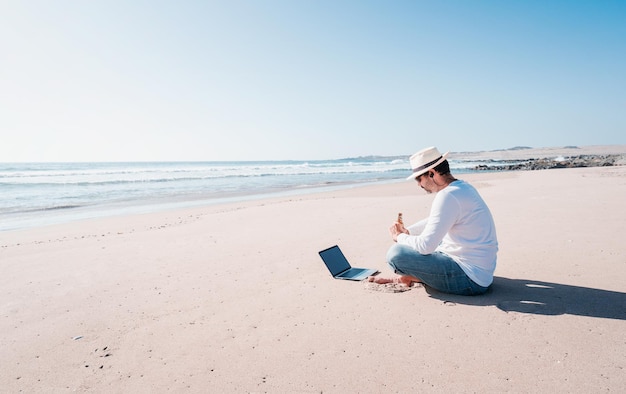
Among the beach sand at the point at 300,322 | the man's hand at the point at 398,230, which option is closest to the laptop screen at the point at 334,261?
the beach sand at the point at 300,322

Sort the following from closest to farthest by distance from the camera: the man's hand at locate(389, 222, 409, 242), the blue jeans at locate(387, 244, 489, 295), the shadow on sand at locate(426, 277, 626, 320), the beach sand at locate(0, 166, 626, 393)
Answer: the beach sand at locate(0, 166, 626, 393)
the shadow on sand at locate(426, 277, 626, 320)
the blue jeans at locate(387, 244, 489, 295)
the man's hand at locate(389, 222, 409, 242)

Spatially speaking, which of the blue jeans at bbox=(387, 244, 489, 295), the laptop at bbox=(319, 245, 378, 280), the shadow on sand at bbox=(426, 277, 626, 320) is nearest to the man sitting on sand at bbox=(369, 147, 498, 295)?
the blue jeans at bbox=(387, 244, 489, 295)

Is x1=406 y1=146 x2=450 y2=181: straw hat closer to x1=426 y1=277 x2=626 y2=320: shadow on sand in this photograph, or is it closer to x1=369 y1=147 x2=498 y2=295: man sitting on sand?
x1=369 y1=147 x2=498 y2=295: man sitting on sand

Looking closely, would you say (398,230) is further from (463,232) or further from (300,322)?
(300,322)

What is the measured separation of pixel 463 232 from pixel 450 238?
15 cm

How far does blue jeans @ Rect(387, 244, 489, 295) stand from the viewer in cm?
342

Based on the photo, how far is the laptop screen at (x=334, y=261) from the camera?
14.5 ft

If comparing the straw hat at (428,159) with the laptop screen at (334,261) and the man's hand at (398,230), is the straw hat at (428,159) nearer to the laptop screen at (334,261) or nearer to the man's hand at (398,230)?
the man's hand at (398,230)

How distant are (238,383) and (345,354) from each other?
752mm

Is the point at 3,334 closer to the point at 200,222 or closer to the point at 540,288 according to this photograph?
the point at 540,288

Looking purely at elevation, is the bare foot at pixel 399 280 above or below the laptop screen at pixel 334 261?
below

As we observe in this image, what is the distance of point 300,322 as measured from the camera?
10.4 feet

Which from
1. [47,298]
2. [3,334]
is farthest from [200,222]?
[3,334]

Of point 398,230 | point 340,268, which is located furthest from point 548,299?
point 340,268
